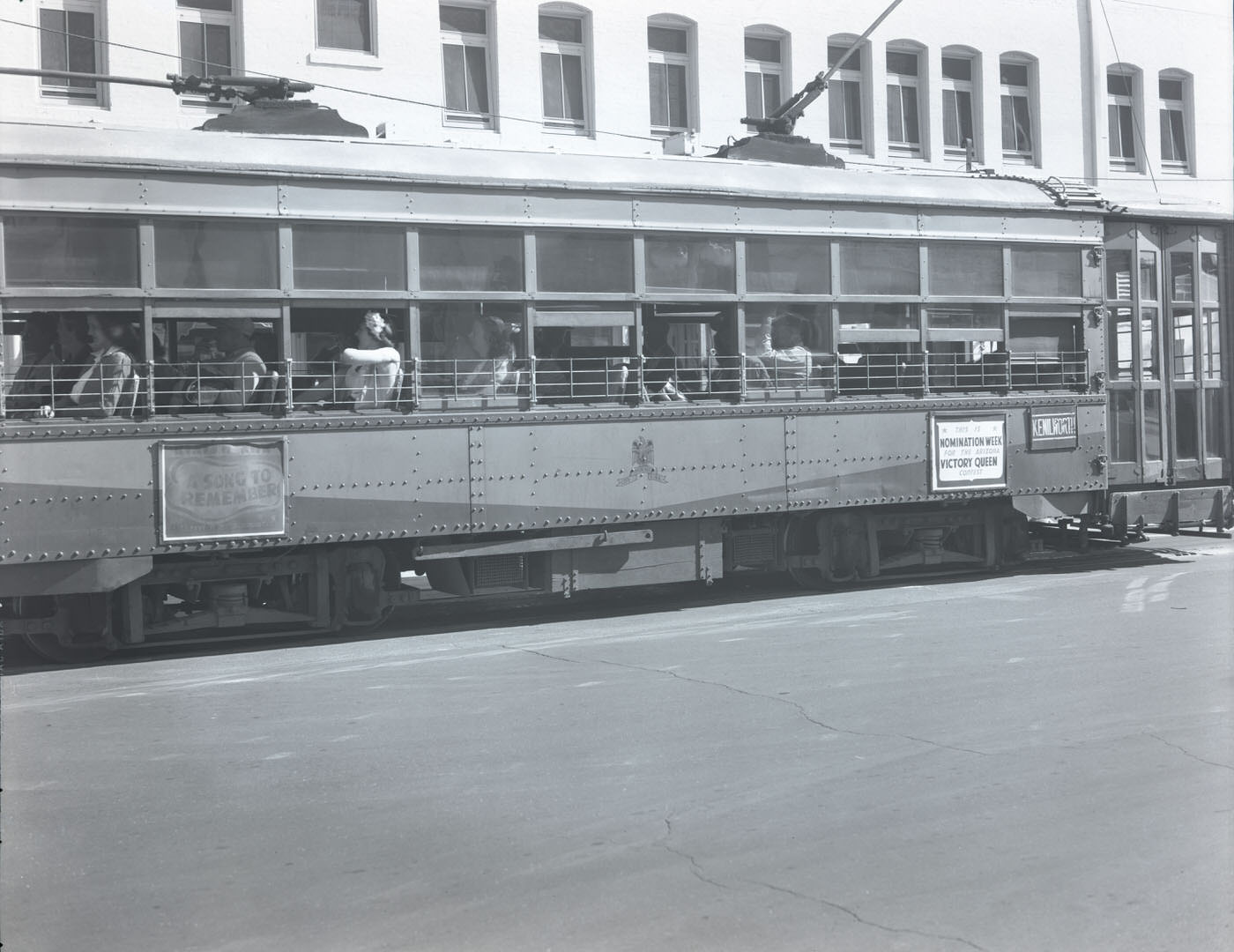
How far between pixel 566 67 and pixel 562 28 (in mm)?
439

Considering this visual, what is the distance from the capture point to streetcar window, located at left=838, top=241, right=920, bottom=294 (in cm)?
1278

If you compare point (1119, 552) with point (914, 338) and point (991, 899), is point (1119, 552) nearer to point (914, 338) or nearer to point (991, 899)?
point (914, 338)

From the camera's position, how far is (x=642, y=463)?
464 inches

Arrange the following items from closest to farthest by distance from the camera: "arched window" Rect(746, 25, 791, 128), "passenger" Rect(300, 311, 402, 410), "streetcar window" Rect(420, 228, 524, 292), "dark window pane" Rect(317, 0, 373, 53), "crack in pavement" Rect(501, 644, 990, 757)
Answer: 1. "crack in pavement" Rect(501, 644, 990, 757)
2. "passenger" Rect(300, 311, 402, 410)
3. "streetcar window" Rect(420, 228, 524, 292)
4. "dark window pane" Rect(317, 0, 373, 53)
5. "arched window" Rect(746, 25, 791, 128)

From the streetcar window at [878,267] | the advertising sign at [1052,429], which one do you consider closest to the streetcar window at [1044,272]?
the advertising sign at [1052,429]

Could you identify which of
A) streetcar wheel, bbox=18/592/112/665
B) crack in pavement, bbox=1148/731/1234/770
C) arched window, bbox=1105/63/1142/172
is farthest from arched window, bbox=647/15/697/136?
crack in pavement, bbox=1148/731/1234/770

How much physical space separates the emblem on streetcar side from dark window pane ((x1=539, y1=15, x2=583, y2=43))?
7.39m

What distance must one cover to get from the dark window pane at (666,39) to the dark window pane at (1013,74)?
657 cm

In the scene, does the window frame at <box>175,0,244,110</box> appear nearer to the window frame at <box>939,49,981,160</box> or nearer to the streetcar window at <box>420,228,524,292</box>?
the streetcar window at <box>420,228,524,292</box>

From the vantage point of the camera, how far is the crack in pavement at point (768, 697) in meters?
7.06

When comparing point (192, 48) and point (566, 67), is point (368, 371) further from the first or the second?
point (566, 67)

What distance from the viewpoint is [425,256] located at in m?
11.0

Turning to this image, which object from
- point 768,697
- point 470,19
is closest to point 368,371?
point 768,697

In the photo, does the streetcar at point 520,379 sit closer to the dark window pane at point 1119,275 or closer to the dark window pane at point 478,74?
the dark window pane at point 1119,275
